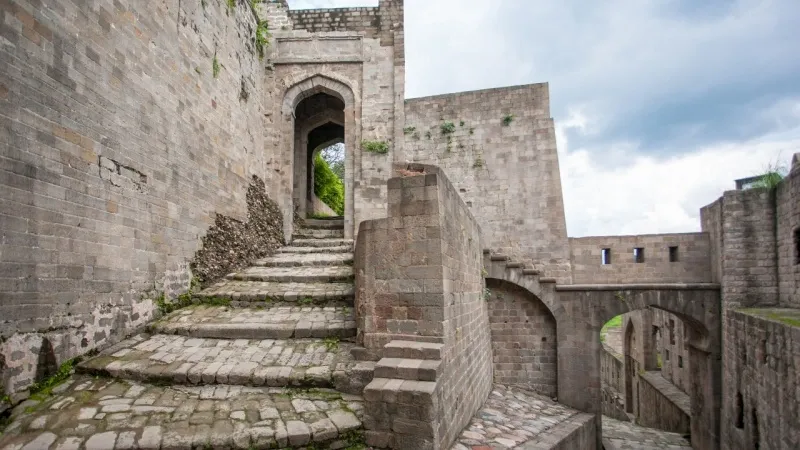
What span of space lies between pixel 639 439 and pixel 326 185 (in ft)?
45.1

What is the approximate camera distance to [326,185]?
17.8 m

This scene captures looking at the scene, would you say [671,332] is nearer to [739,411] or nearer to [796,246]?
[739,411]

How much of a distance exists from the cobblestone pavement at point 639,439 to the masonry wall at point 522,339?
239 centimetres

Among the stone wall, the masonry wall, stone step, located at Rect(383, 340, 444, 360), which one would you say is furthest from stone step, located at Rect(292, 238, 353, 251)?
the stone wall

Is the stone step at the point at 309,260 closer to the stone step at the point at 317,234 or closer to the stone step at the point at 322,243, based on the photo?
the stone step at the point at 322,243

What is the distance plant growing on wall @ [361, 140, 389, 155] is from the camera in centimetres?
1165

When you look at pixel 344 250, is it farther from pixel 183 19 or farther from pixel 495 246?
pixel 183 19

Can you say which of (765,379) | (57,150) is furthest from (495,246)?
(57,150)

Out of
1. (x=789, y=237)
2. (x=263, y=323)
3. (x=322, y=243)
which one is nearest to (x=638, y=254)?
(x=789, y=237)

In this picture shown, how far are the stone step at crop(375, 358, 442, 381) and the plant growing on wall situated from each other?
7.90 metres

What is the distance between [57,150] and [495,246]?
30.5ft

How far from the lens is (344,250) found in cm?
972

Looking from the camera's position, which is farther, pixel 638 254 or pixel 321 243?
pixel 638 254

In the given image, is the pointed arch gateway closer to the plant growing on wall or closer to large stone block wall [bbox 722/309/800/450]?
the plant growing on wall
